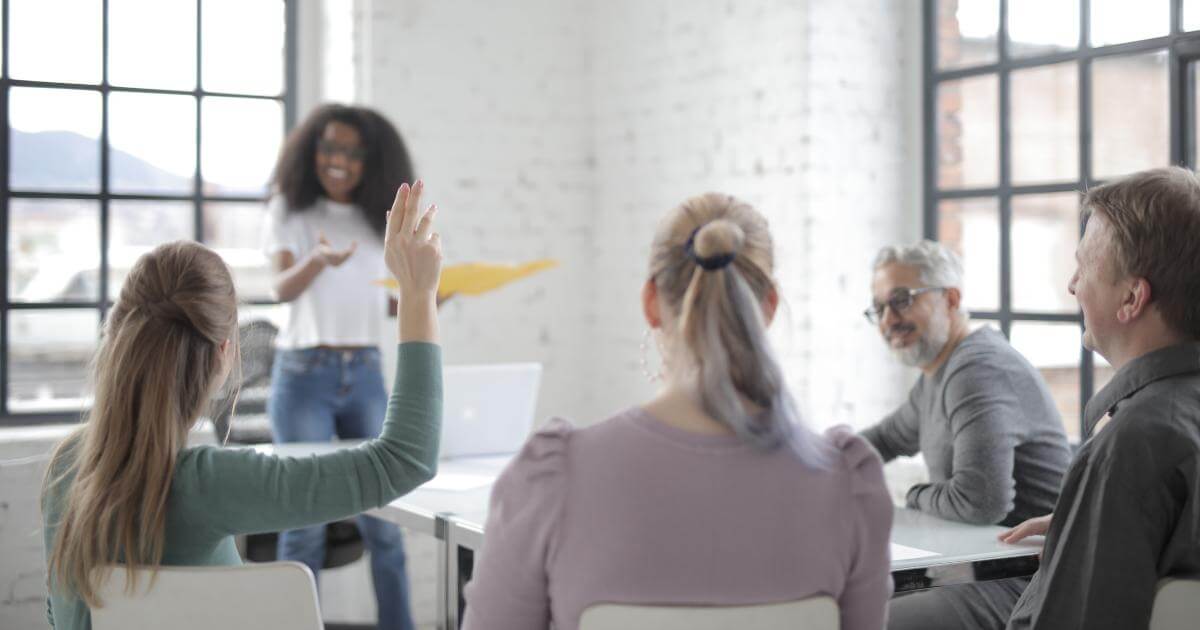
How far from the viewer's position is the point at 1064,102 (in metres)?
3.84

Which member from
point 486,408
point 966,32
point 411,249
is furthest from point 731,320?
point 966,32

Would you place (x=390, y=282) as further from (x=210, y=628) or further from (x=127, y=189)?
(x=210, y=628)

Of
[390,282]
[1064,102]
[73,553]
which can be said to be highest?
[1064,102]

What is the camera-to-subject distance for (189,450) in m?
1.72

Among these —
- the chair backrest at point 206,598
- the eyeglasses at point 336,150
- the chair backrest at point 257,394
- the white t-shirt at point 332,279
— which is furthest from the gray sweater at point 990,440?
the chair backrest at point 257,394

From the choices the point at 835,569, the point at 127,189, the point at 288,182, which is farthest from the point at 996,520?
the point at 127,189

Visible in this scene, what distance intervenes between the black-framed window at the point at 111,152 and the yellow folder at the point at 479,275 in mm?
1714

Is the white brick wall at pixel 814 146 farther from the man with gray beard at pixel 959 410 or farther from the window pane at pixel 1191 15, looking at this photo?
the man with gray beard at pixel 959 410

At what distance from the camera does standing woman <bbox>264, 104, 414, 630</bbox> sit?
359 cm

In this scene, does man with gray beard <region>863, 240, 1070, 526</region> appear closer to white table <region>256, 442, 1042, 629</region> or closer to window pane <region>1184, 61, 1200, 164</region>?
white table <region>256, 442, 1042, 629</region>

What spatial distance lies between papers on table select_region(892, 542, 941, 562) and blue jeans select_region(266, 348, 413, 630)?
1.79 m

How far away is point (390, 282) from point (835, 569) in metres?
2.28

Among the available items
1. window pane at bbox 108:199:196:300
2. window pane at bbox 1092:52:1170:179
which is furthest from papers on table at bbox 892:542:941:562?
window pane at bbox 108:199:196:300

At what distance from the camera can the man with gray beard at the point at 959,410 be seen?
8.20ft
